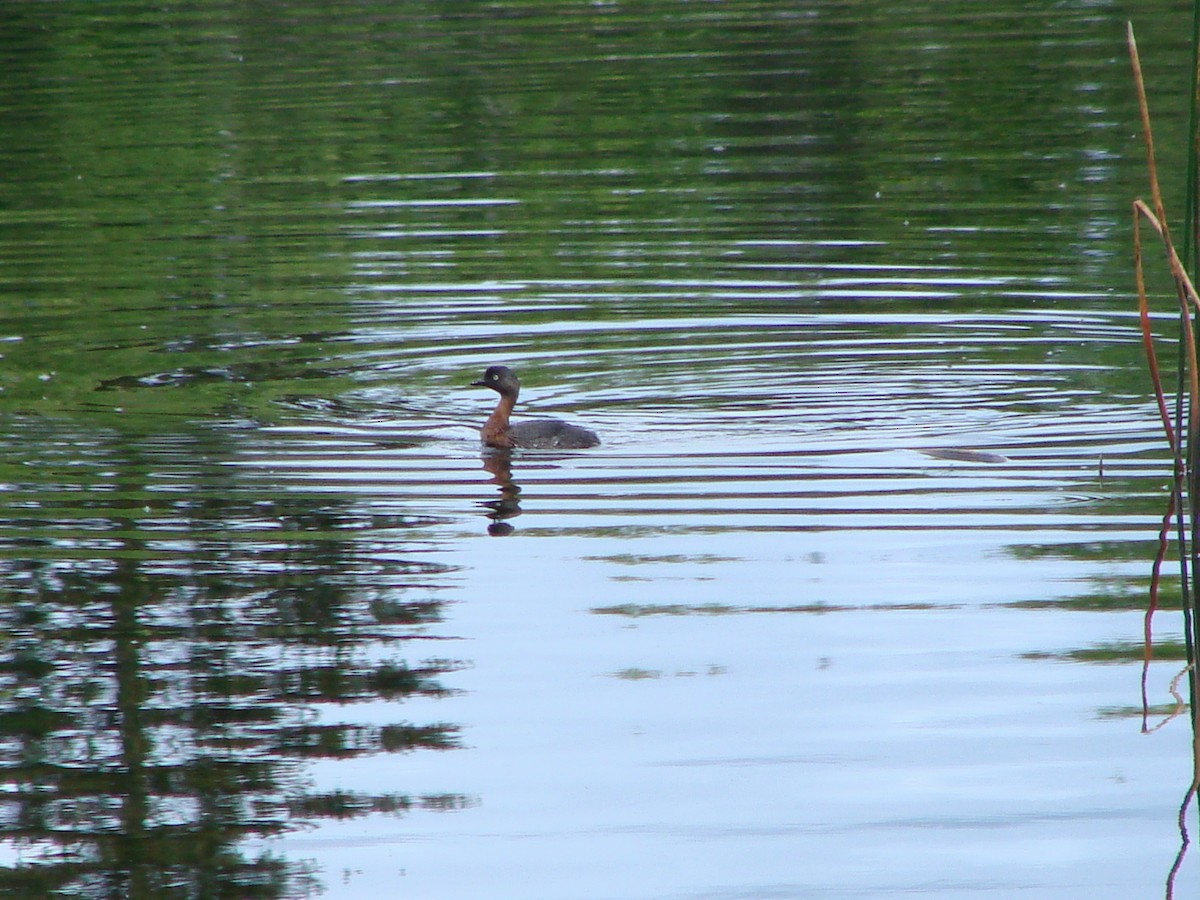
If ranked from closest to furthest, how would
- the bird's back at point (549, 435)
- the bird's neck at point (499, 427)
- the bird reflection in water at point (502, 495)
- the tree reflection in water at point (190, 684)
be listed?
the tree reflection in water at point (190, 684), the bird reflection in water at point (502, 495), the bird's back at point (549, 435), the bird's neck at point (499, 427)

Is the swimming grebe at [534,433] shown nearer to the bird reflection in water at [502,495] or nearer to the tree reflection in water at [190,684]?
the bird reflection in water at [502,495]

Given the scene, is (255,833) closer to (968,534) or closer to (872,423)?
(968,534)

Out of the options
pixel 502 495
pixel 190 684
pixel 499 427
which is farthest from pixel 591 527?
pixel 190 684

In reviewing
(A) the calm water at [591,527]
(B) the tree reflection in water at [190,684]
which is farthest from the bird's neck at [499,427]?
(B) the tree reflection in water at [190,684]

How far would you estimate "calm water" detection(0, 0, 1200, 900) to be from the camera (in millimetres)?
6410

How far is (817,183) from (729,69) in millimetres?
9118

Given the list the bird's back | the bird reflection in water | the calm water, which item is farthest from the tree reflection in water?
the bird's back

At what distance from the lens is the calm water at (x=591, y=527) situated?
21.0 ft

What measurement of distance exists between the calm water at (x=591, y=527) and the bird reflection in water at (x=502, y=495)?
Result: 79mm

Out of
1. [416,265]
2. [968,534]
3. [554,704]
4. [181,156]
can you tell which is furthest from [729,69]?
[554,704]

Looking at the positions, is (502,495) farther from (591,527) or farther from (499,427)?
(499,427)

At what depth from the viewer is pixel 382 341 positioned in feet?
48.4

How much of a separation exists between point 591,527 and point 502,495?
91cm

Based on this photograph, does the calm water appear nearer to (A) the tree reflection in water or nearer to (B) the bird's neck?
(A) the tree reflection in water
